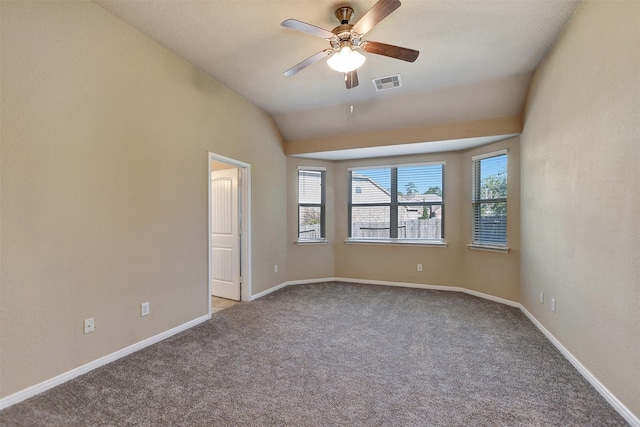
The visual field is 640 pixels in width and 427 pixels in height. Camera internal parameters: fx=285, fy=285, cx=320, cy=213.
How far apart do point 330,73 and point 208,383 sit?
322 cm

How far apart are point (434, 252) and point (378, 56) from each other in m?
3.21

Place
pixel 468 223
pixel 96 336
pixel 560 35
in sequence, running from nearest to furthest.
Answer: pixel 96 336 → pixel 560 35 → pixel 468 223

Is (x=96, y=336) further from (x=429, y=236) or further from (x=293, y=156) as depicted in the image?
(x=429, y=236)

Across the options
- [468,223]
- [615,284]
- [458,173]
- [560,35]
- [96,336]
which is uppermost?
[560,35]

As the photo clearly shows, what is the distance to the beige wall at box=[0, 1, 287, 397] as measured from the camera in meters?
1.84

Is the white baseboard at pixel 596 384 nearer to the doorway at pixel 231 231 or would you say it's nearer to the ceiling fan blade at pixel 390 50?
the ceiling fan blade at pixel 390 50

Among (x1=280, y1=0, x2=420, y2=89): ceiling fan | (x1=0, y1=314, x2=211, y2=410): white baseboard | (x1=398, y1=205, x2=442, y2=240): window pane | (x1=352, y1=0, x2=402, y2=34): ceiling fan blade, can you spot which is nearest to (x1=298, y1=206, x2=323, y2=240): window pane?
(x1=398, y1=205, x2=442, y2=240): window pane

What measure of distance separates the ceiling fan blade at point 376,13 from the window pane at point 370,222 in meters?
3.46

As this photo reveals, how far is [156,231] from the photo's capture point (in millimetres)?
2768

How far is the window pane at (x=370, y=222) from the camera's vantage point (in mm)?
5164

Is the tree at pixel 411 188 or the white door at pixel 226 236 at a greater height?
the tree at pixel 411 188

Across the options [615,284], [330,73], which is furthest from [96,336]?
[615,284]

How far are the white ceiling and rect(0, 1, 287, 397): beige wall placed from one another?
16.7 inches

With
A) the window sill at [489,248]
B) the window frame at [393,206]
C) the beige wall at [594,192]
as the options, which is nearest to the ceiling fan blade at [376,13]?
the beige wall at [594,192]
